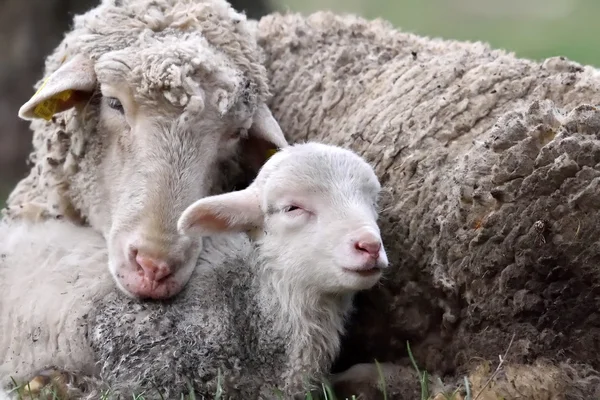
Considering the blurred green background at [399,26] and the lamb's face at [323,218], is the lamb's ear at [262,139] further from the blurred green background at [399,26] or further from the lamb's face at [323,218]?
the blurred green background at [399,26]

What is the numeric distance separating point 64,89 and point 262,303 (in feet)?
4.43

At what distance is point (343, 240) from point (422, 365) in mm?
723

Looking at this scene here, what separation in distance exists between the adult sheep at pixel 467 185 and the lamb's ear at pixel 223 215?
0.59 meters

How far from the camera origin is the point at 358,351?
4270 millimetres

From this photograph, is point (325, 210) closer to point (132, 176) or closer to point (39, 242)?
point (132, 176)

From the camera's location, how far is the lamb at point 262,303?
372cm

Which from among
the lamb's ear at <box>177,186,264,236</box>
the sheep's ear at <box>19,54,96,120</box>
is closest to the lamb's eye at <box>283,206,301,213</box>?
the lamb's ear at <box>177,186,264,236</box>

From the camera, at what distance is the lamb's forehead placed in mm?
3750

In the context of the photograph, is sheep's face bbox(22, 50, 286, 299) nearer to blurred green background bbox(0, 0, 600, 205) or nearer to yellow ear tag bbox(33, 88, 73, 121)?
yellow ear tag bbox(33, 88, 73, 121)

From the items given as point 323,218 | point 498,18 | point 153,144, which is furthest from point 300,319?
point 498,18

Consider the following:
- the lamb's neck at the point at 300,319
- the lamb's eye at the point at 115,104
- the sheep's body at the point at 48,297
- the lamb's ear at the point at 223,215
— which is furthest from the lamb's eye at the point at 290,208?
the lamb's eye at the point at 115,104

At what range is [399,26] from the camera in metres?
8.61

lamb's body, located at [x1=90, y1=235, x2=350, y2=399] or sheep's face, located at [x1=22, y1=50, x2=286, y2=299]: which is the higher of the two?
sheep's face, located at [x1=22, y1=50, x2=286, y2=299]

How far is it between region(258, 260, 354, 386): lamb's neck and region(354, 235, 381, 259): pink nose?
1.29 feet
